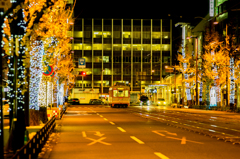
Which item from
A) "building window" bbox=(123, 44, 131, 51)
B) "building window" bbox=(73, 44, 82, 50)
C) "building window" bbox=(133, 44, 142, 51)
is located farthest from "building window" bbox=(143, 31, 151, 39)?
"building window" bbox=(73, 44, 82, 50)

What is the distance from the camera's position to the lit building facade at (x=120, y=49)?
407ft

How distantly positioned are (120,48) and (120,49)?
0.31 m

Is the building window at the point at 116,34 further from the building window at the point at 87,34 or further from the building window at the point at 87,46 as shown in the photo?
the building window at the point at 87,46

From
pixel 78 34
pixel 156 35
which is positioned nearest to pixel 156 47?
pixel 156 35

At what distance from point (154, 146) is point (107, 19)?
367 ft

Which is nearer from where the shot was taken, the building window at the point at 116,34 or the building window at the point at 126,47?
the building window at the point at 116,34

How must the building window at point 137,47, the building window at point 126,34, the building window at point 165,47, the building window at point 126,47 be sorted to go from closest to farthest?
the building window at point 126,34, the building window at point 126,47, the building window at point 137,47, the building window at point 165,47

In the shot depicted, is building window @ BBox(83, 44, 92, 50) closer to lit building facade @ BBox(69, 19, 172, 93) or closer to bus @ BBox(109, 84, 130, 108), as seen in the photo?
lit building facade @ BBox(69, 19, 172, 93)

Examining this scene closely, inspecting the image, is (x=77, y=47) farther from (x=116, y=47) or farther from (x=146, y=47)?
(x=146, y=47)

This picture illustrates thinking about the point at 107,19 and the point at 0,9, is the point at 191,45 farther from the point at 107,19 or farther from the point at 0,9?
the point at 0,9

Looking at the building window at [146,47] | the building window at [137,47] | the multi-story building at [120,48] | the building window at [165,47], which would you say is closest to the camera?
the multi-story building at [120,48]

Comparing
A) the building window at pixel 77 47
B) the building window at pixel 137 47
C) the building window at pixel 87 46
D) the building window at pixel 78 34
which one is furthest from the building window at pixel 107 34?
the building window at pixel 137 47

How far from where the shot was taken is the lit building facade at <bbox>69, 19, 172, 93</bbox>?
407 feet

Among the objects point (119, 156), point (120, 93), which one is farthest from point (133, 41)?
point (119, 156)
